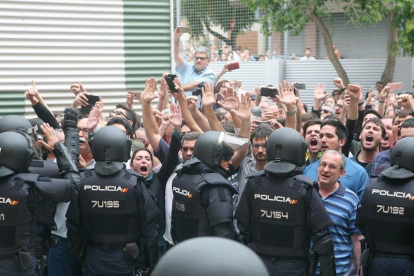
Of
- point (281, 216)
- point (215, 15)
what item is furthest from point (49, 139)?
point (215, 15)

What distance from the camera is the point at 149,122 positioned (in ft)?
21.6

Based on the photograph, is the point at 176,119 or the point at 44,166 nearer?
the point at 44,166

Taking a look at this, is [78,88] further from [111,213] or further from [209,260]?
[209,260]

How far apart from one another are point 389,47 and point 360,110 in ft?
31.7

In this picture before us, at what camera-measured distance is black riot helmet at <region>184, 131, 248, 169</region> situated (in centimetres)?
531

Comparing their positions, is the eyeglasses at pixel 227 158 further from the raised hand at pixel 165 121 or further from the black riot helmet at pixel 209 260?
the black riot helmet at pixel 209 260

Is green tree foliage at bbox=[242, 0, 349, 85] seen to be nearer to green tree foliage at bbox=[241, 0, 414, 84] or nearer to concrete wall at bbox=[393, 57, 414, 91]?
green tree foliage at bbox=[241, 0, 414, 84]

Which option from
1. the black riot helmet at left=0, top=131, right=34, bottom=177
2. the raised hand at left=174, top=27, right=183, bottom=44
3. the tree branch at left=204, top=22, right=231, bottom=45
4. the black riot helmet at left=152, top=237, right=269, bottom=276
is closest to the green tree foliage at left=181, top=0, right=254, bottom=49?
the tree branch at left=204, top=22, right=231, bottom=45

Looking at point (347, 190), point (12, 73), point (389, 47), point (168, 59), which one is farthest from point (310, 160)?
point (389, 47)

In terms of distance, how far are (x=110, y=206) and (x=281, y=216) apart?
141cm

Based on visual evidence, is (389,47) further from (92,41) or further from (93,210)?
(93,210)

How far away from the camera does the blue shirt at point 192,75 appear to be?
950 cm

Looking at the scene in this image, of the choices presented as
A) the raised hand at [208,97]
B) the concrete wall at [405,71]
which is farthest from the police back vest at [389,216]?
the concrete wall at [405,71]

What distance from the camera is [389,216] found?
503 cm
